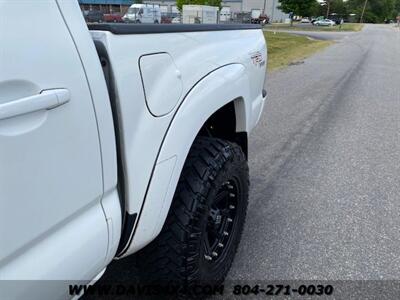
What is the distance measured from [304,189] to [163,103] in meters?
2.48

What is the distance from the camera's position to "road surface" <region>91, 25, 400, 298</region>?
2586mm

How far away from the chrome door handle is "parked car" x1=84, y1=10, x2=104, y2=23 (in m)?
0.70

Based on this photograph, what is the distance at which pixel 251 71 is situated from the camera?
2.70 m

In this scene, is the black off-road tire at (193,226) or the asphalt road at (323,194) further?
the asphalt road at (323,194)

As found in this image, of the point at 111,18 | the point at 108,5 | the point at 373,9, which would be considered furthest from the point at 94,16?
the point at 373,9

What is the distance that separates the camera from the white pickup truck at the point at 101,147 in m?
1.05

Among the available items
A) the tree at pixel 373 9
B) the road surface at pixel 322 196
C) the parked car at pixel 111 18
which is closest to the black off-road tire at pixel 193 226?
the road surface at pixel 322 196

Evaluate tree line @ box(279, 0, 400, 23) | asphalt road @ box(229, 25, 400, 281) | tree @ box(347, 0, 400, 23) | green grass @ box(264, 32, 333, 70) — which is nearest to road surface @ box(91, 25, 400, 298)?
asphalt road @ box(229, 25, 400, 281)

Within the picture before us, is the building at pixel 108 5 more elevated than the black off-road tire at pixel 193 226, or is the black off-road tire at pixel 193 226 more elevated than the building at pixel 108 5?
the building at pixel 108 5

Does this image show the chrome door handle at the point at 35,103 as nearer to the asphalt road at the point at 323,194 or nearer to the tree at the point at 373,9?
the asphalt road at the point at 323,194

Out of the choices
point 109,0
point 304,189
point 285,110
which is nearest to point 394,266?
point 304,189

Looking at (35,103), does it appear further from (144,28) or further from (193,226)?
(193,226)

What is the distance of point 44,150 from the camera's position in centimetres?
111

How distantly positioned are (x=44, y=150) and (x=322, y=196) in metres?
2.97
